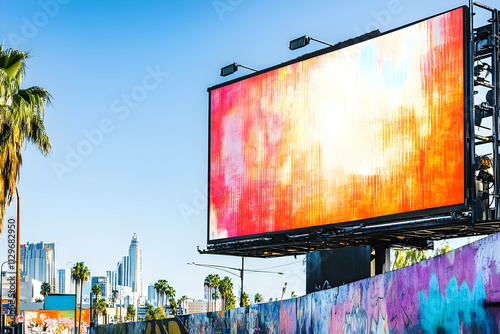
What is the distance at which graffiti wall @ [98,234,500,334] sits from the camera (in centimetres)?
866

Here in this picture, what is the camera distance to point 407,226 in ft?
62.0

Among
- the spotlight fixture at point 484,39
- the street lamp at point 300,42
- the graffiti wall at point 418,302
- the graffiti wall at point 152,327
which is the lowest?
the graffiti wall at point 152,327

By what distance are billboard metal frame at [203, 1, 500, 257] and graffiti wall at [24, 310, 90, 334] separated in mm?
53175

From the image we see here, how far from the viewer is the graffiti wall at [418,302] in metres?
8.66

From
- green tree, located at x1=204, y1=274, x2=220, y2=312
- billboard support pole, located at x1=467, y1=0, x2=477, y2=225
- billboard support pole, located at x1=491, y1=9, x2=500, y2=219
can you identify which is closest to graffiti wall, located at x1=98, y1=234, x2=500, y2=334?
billboard support pole, located at x1=467, y1=0, x2=477, y2=225

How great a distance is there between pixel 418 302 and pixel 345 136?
10067mm

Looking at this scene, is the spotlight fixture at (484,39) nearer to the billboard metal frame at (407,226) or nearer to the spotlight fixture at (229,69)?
the billboard metal frame at (407,226)

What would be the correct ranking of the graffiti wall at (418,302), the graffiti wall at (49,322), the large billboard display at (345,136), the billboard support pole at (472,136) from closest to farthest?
the graffiti wall at (418,302), the billboard support pole at (472,136), the large billboard display at (345,136), the graffiti wall at (49,322)

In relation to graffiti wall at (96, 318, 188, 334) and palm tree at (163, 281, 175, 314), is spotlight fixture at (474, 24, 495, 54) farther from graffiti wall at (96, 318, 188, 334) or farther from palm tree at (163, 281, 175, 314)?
palm tree at (163, 281, 175, 314)

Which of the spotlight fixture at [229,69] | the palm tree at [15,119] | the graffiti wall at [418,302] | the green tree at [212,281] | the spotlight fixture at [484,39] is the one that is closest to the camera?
the graffiti wall at [418,302]

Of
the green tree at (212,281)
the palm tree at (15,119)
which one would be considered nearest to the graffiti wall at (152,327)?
the palm tree at (15,119)

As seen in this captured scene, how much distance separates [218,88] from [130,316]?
6854 inches

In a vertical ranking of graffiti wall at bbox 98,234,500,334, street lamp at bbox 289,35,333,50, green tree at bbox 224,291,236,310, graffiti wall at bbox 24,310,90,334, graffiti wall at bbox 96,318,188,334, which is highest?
street lamp at bbox 289,35,333,50

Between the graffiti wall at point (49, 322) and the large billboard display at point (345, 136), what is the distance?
174 ft
